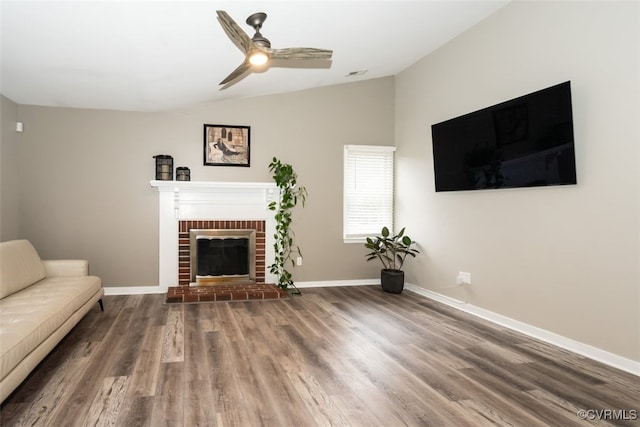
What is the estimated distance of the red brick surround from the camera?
5551mm

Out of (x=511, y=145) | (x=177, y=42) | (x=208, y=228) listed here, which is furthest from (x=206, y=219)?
(x=511, y=145)

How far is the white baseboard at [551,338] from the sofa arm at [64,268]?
4227 mm

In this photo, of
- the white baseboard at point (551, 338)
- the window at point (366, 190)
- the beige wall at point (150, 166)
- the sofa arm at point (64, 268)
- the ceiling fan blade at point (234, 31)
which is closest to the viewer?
the ceiling fan blade at point (234, 31)

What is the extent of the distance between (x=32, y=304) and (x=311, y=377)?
2205 mm

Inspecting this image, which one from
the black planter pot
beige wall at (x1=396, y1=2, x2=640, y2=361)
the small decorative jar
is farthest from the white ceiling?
the black planter pot

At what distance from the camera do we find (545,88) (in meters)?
3.58

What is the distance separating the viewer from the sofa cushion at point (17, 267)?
3342mm

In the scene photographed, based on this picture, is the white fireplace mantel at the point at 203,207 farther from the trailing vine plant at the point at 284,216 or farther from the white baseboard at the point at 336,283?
the white baseboard at the point at 336,283

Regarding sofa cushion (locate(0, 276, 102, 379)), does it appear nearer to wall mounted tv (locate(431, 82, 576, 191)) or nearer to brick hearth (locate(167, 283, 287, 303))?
brick hearth (locate(167, 283, 287, 303))

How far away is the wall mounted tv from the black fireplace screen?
292 centimetres

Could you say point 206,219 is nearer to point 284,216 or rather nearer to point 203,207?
point 203,207

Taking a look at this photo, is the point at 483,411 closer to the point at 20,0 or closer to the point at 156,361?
the point at 156,361

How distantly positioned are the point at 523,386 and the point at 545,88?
2545mm

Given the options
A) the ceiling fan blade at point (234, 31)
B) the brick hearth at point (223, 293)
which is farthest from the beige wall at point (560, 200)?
the ceiling fan blade at point (234, 31)
